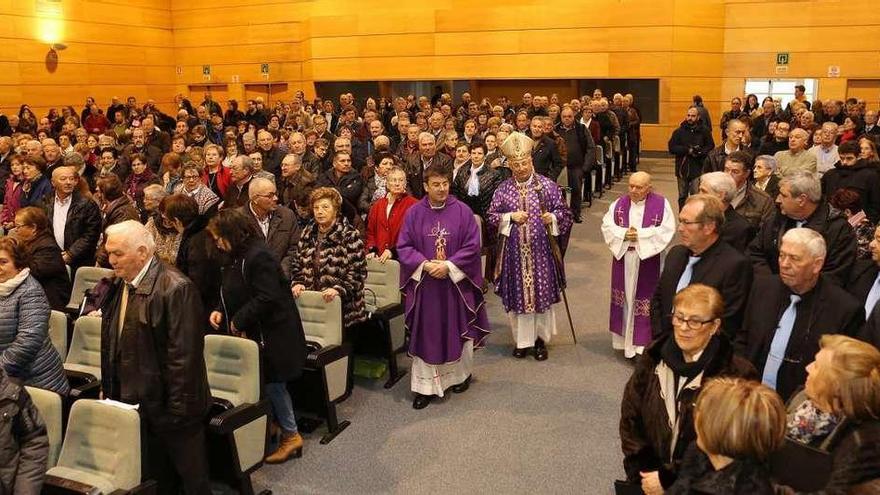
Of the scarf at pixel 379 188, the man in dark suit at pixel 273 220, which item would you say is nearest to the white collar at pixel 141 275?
the man in dark suit at pixel 273 220

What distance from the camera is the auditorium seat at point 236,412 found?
382cm

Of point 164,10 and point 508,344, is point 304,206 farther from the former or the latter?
point 164,10

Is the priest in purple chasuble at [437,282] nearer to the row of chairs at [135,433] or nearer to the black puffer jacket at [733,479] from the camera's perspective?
the row of chairs at [135,433]

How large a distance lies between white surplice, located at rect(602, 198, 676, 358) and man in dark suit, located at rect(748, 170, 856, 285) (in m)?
1.12

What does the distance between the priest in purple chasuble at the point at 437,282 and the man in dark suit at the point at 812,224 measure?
187 cm

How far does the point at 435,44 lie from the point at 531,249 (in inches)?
482

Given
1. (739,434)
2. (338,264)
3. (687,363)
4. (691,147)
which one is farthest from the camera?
(691,147)

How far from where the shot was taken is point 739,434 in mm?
2018

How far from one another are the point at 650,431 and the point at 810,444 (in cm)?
56

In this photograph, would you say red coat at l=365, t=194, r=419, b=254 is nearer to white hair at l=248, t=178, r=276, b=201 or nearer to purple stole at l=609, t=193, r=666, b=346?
white hair at l=248, t=178, r=276, b=201

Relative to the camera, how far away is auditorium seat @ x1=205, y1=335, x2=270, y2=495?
382cm

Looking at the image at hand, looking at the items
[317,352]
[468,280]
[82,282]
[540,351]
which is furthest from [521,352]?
[82,282]

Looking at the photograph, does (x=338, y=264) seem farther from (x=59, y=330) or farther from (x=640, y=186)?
(x=640, y=186)

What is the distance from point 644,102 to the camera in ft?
51.9
